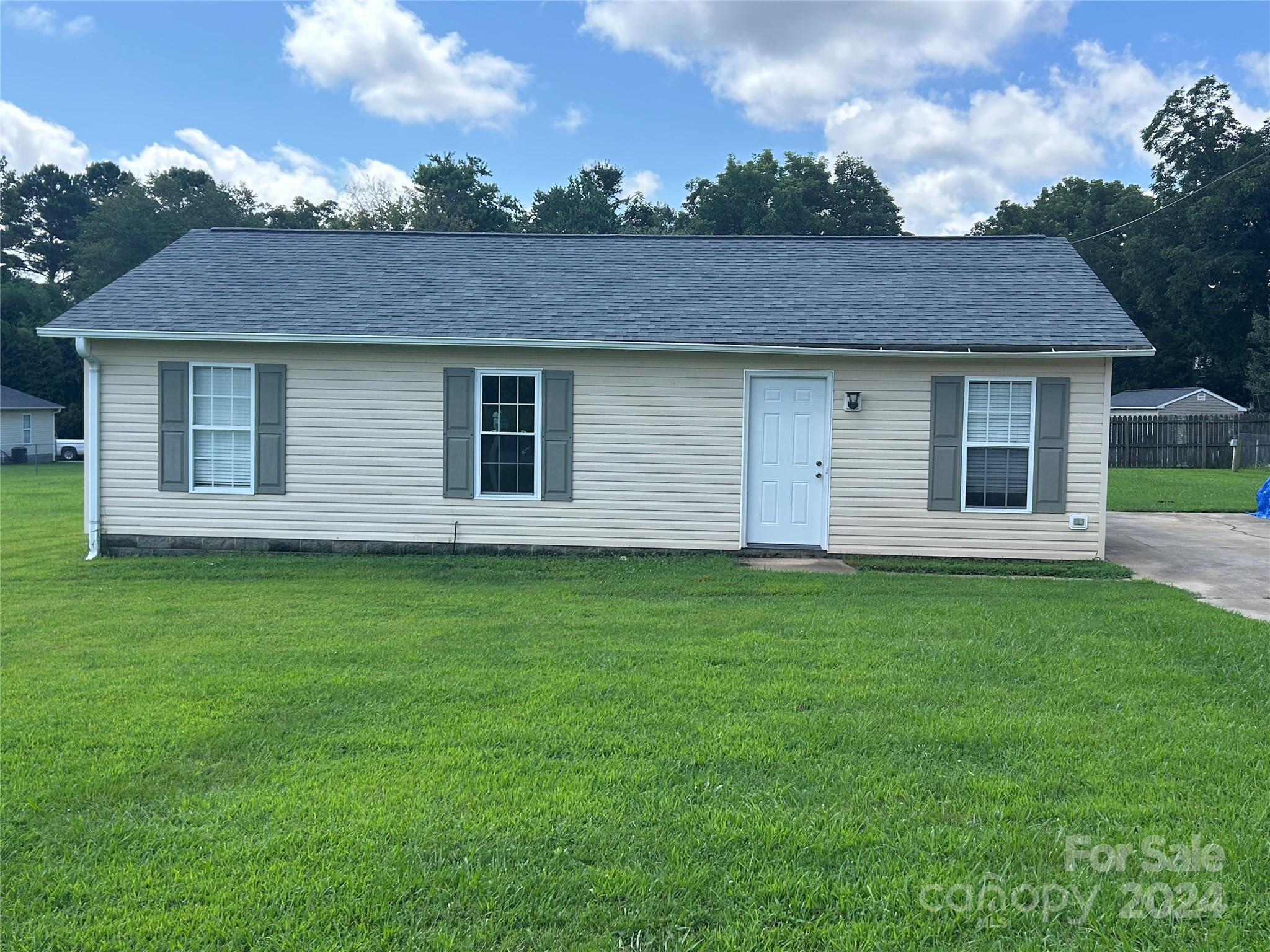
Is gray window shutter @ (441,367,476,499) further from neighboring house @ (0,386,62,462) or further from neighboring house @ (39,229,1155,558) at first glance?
neighboring house @ (0,386,62,462)

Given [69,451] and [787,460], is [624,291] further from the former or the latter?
[69,451]

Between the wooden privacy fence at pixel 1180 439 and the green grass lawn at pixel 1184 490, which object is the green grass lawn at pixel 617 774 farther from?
the wooden privacy fence at pixel 1180 439

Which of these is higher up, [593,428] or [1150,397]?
[1150,397]

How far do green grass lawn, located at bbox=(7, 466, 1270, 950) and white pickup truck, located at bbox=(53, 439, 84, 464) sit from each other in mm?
32425

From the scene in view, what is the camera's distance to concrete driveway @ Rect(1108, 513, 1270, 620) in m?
8.12

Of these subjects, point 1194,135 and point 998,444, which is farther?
point 1194,135

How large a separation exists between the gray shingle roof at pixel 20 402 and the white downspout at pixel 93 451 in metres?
26.9

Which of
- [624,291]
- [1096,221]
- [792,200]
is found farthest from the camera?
[1096,221]

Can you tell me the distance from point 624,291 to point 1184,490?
13686 mm

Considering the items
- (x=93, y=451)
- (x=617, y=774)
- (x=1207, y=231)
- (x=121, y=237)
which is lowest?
(x=617, y=774)

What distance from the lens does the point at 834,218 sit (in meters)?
43.2

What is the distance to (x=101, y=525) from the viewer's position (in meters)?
10.2

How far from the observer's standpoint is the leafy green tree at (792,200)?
4062cm

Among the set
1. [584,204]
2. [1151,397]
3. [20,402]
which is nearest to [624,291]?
[1151,397]
